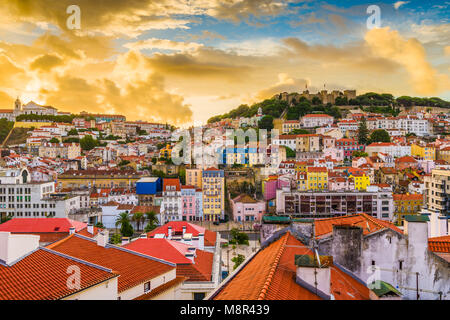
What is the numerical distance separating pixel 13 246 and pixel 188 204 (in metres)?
26.6

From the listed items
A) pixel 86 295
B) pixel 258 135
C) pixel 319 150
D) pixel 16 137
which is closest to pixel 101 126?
pixel 16 137

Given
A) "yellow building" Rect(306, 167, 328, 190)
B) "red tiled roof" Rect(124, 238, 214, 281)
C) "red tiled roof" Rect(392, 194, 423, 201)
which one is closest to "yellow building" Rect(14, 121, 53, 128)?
"yellow building" Rect(306, 167, 328, 190)

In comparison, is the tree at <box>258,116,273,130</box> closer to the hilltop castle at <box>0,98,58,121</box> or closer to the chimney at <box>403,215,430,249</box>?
the hilltop castle at <box>0,98,58,121</box>

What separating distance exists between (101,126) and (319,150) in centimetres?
4482

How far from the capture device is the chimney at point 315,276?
396 centimetres

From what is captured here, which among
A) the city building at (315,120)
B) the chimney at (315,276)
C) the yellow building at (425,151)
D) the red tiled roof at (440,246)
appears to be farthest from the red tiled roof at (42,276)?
the city building at (315,120)

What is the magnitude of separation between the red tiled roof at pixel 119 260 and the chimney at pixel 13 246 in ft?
2.79

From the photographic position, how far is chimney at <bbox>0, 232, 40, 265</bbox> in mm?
4285

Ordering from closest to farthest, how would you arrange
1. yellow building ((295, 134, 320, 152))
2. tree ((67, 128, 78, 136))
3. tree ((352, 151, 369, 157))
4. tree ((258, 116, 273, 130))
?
tree ((352, 151, 369, 157)) < yellow building ((295, 134, 320, 152)) < tree ((258, 116, 273, 130)) < tree ((67, 128, 78, 136))

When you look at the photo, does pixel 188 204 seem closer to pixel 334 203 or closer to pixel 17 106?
pixel 334 203

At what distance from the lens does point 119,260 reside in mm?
6016

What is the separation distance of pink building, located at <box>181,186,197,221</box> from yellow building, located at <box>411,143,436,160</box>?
3041cm

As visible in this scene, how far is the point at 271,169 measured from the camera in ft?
132
